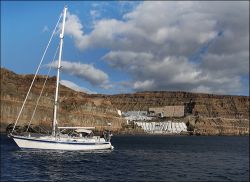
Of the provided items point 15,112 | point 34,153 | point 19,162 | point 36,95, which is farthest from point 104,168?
point 36,95

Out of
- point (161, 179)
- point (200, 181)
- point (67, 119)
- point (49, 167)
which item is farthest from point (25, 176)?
point (67, 119)

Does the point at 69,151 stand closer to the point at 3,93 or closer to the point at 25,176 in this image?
the point at 25,176

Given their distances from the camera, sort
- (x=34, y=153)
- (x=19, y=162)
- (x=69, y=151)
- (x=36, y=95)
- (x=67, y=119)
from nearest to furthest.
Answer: (x=19, y=162) → (x=34, y=153) → (x=69, y=151) → (x=36, y=95) → (x=67, y=119)

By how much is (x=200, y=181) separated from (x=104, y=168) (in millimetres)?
13408

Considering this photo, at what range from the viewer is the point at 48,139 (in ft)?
233

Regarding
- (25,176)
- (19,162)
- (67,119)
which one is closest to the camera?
(25,176)

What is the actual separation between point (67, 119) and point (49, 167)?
147924 mm

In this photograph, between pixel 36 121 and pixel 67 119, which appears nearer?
pixel 36 121

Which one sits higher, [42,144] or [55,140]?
[55,140]

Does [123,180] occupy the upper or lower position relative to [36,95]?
lower

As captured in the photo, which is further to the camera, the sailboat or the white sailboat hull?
the sailboat

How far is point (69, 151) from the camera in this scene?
7331 cm

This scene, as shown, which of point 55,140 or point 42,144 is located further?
point 55,140

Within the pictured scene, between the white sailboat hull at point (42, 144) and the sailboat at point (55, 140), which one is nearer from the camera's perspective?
the white sailboat hull at point (42, 144)
